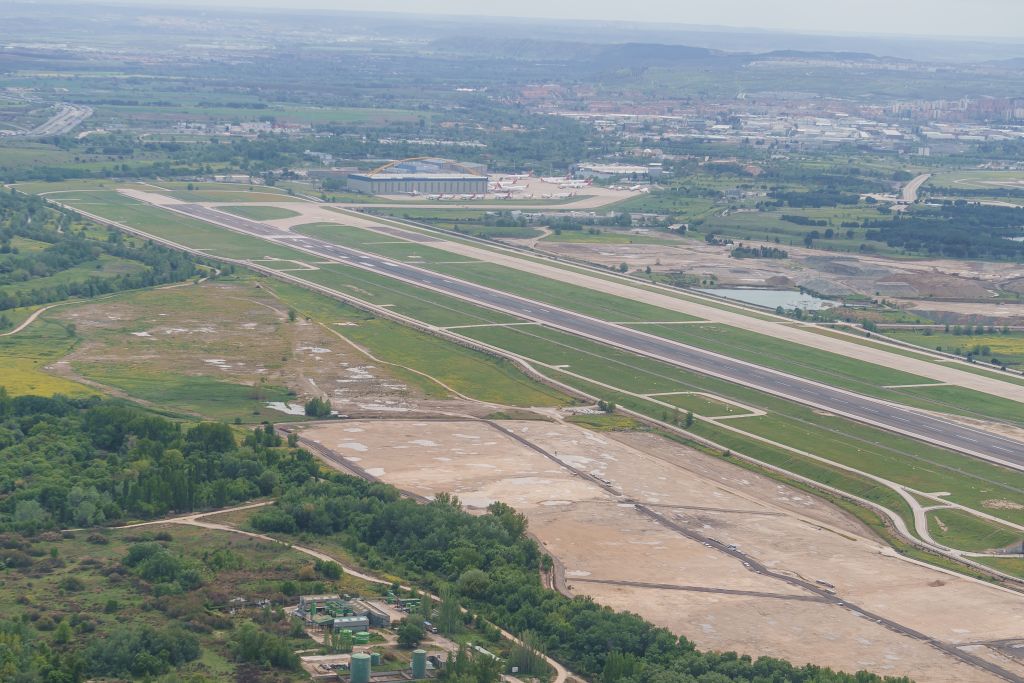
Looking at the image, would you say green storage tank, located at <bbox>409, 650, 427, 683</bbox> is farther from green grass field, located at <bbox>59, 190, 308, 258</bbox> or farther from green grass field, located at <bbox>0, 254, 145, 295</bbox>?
green grass field, located at <bbox>59, 190, 308, 258</bbox>

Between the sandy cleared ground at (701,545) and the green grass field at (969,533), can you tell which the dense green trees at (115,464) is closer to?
the sandy cleared ground at (701,545)

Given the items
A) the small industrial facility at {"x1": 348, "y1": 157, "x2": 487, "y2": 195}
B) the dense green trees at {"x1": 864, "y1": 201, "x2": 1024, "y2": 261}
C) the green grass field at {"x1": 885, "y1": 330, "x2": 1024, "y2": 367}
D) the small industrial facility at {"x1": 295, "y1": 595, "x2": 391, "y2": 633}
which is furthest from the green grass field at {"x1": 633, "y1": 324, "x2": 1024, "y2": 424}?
the small industrial facility at {"x1": 348, "y1": 157, "x2": 487, "y2": 195}

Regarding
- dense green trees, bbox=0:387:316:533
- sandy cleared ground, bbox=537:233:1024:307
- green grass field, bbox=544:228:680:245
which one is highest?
dense green trees, bbox=0:387:316:533

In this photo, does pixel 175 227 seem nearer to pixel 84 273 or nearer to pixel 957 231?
pixel 84 273

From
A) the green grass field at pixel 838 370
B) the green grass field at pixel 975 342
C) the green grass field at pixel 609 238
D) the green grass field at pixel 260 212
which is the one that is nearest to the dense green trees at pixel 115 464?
the green grass field at pixel 838 370

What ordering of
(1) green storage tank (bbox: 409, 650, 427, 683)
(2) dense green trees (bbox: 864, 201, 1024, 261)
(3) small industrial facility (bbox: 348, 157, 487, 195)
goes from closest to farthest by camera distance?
(1) green storage tank (bbox: 409, 650, 427, 683) < (2) dense green trees (bbox: 864, 201, 1024, 261) < (3) small industrial facility (bbox: 348, 157, 487, 195)

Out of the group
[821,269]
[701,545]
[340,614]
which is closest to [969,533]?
[701,545]

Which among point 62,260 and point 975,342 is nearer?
point 975,342
